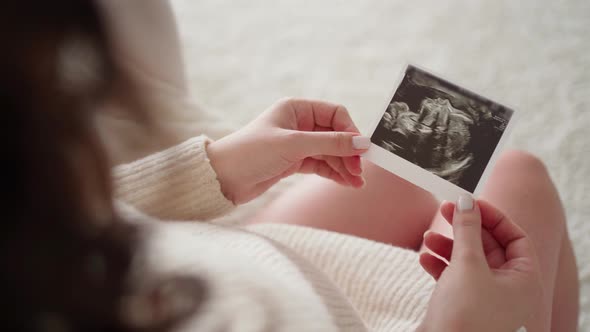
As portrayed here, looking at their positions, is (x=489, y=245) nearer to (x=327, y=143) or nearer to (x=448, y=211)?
(x=448, y=211)

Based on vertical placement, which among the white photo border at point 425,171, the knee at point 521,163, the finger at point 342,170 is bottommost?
the finger at point 342,170

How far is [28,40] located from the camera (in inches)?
10.3

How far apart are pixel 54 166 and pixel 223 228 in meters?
0.36

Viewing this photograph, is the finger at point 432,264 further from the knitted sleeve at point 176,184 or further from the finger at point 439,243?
the knitted sleeve at point 176,184

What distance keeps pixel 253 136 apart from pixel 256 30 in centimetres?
77

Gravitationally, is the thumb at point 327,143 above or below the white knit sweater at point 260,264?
above

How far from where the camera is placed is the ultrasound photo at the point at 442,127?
0.72 m

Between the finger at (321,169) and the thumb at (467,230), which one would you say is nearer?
the thumb at (467,230)

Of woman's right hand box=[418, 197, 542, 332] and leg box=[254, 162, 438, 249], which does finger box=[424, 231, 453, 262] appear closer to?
woman's right hand box=[418, 197, 542, 332]

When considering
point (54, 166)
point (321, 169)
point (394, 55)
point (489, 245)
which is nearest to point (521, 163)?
point (489, 245)

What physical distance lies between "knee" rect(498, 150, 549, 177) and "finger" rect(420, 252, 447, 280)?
233 millimetres

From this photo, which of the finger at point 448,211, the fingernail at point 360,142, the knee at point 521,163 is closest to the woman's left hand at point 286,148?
the fingernail at point 360,142

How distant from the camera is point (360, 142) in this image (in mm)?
696

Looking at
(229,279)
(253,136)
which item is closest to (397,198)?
(253,136)
